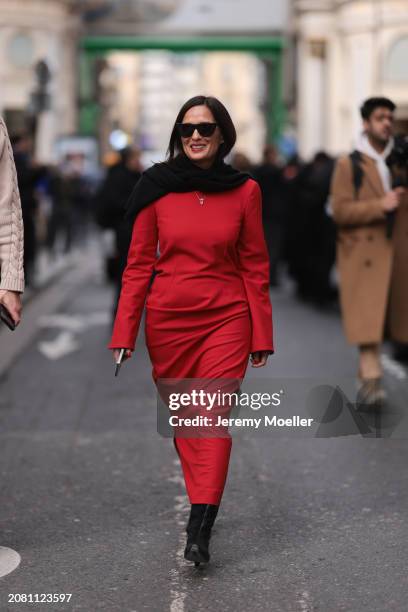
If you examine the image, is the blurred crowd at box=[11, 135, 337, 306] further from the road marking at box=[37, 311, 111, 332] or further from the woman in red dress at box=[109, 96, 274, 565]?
the woman in red dress at box=[109, 96, 274, 565]

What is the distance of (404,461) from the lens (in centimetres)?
661

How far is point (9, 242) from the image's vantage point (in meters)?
4.74

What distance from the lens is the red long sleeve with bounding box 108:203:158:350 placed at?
487cm

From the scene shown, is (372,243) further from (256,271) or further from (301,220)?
(301,220)

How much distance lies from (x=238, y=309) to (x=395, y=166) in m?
2.87

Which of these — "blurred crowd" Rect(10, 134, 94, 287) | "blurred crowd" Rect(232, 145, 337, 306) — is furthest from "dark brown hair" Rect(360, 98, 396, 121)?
"blurred crowd" Rect(10, 134, 94, 287)

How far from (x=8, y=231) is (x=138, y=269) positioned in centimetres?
50

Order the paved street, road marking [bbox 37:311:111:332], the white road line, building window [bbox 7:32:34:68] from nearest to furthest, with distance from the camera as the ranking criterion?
the white road line < the paved street < road marking [bbox 37:311:111:332] < building window [bbox 7:32:34:68]

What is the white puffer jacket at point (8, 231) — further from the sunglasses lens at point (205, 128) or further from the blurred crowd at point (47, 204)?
the blurred crowd at point (47, 204)

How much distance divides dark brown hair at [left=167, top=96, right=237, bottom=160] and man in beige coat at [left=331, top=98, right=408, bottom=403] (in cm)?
271

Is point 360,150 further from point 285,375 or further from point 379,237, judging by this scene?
point 285,375

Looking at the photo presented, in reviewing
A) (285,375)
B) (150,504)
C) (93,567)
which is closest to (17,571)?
(93,567)

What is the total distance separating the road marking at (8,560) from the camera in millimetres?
4793

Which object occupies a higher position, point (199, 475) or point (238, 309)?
point (238, 309)
